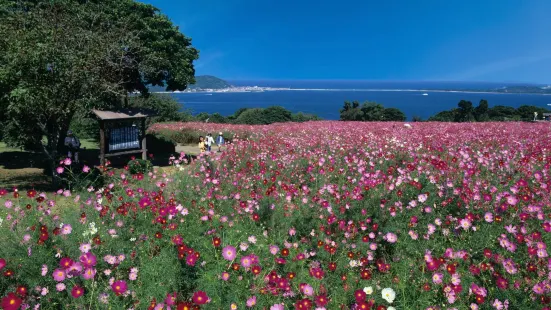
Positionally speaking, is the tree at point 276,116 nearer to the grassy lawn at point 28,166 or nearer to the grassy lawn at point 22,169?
the grassy lawn at point 28,166

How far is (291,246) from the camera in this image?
4285mm

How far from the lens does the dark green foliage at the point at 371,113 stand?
5438 centimetres

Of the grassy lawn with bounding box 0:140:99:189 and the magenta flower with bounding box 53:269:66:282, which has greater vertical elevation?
the magenta flower with bounding box 53:269:66:282

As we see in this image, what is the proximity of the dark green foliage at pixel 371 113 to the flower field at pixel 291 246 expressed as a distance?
4958cm

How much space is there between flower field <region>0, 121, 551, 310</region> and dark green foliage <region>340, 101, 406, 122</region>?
49579 mm

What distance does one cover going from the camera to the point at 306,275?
3.85m

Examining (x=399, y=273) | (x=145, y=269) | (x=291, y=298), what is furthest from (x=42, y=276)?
(x=399, y=273)

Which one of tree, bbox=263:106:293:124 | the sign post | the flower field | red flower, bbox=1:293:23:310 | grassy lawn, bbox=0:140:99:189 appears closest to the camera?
red flower, bbox=1:293:23:310

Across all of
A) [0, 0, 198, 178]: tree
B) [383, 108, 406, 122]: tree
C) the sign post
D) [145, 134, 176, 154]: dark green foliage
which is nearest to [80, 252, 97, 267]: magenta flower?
[0, 0, 198, 178]: tree

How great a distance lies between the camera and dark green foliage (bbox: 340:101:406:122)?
54375mm

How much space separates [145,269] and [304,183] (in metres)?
4.25

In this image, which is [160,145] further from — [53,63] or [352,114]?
[352,114]

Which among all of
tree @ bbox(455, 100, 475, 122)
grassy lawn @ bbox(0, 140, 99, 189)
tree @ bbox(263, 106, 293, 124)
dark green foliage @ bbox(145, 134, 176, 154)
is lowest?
grassy lawn @ bbox(0, 140, 99, 189)

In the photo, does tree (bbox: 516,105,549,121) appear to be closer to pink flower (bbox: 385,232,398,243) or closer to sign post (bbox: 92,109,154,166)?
sign post (bbox: 92,109,154,166)
